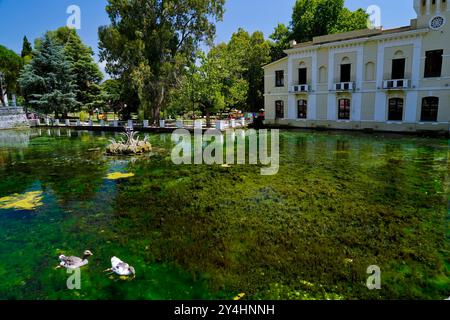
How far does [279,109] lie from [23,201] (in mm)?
22877

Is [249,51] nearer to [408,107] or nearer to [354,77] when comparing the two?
[354,77]

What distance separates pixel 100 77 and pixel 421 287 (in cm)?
3967

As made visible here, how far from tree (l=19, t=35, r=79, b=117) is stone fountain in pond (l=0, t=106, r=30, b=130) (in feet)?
5.05

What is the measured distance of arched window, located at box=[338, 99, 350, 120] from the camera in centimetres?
2406

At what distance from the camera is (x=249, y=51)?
33.9 meters

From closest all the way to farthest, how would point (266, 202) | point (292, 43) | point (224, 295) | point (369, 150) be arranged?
point (224, 295), point (266, 202), point (369, 150), point (292, 43)

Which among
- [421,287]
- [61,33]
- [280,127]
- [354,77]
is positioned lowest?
[421,287]

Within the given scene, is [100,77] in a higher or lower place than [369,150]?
higher

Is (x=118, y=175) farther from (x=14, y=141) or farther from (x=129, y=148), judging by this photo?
(x=14, y=141)

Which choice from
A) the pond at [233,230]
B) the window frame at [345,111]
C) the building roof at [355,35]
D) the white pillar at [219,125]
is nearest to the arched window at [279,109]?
the building roof at [355,35]

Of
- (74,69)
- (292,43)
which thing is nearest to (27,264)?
(292,43)

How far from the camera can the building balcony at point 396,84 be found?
2072 cm

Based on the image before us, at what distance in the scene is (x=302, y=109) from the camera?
1046 inches

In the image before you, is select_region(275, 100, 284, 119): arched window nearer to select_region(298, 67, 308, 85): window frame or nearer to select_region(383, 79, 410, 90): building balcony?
select_region(298, 67, 308, 85): window frame
